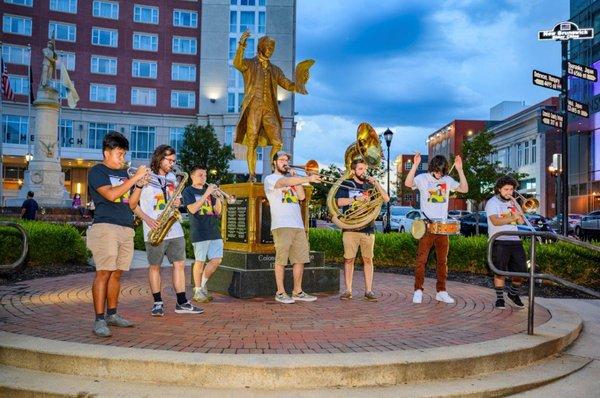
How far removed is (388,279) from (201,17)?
49.8 m

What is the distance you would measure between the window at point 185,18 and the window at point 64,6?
31.0ft

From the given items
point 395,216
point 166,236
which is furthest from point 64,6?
point 166,236

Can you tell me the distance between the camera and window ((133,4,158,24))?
53656 mm

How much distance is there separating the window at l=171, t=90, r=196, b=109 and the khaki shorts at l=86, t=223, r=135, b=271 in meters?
51.0

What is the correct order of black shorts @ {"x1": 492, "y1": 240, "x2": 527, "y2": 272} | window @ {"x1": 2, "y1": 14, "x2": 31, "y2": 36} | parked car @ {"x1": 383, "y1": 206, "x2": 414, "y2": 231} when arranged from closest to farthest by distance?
black shorts @ {"x1": 492, "y1": 240, "x2": 527, "y2": 272}, parked car @ {"x1": 383, "y1": 206, "x2": 414, "y2": 231}, window @ {"x1": 2, "y1": 14, "x2": 31, "y2": 36}

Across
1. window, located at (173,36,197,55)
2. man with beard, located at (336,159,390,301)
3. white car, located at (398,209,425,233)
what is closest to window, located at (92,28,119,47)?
window, located at (173,36,197,55)

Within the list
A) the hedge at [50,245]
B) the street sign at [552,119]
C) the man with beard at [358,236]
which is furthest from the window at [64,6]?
the man with beard at [358,236]

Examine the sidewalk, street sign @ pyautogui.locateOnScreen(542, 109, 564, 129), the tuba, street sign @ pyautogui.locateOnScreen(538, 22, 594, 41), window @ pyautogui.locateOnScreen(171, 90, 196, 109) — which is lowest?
the sidewalk

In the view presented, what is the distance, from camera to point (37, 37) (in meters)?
50.8

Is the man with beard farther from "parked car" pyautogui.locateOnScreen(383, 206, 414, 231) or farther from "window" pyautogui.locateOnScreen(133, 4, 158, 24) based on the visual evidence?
"window" pyautogui.locateOnScreen(133, 4, 158, 24)

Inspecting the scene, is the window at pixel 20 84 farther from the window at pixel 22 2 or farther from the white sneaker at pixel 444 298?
the white sneaker at pixel 444 298

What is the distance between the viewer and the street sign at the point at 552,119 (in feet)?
48.8

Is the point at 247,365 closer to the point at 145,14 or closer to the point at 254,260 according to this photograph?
the point at 254,260

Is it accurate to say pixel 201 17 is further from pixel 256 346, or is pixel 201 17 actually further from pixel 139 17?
pixel 256 346
